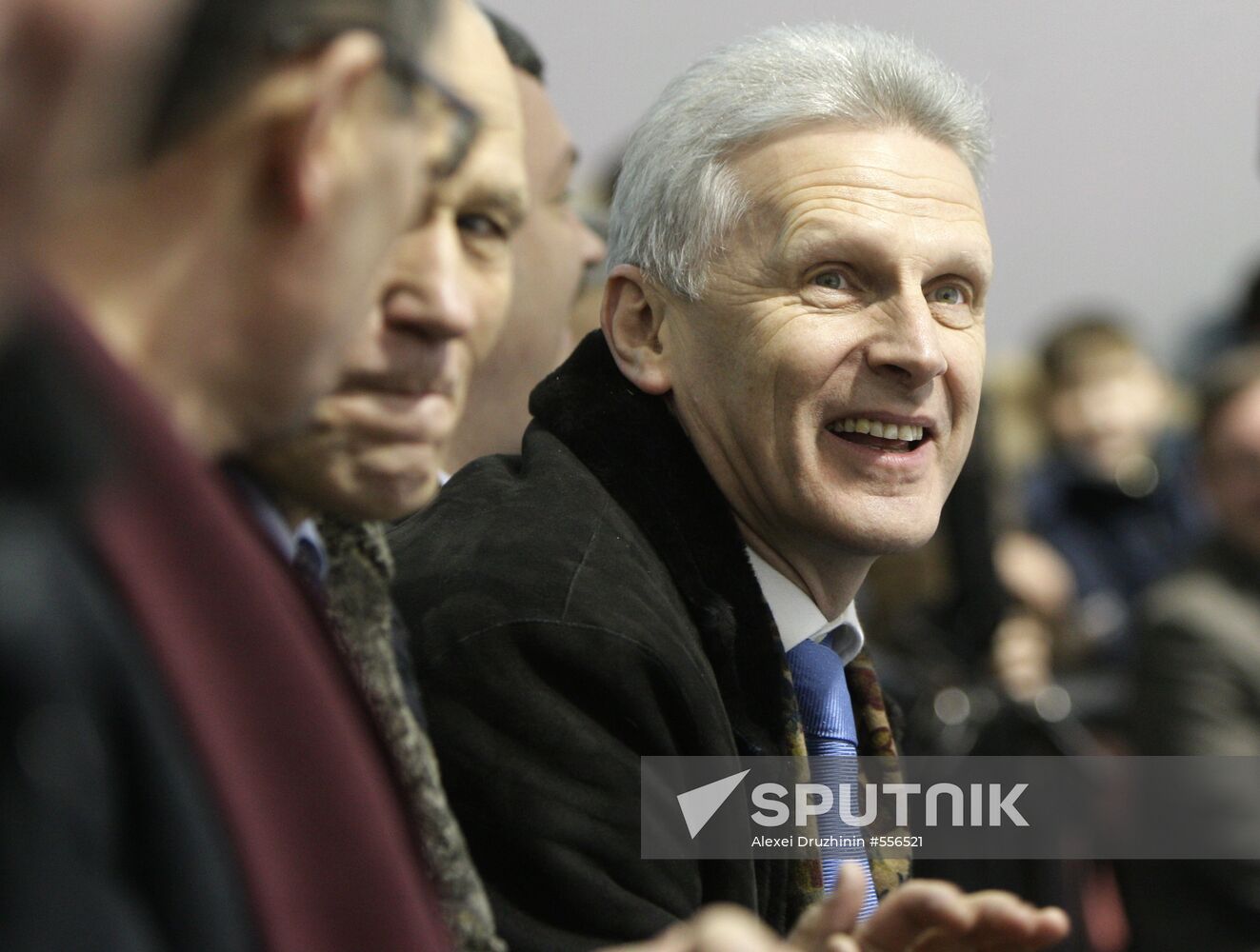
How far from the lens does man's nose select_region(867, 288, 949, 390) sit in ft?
8.08

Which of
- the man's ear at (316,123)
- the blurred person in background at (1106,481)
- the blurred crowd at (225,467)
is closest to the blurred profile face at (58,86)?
the blurred crowd at (225,467)

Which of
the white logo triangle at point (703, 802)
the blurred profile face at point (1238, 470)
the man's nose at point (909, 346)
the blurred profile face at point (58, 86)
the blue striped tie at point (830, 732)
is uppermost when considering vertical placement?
the blurred profile face at point (58, 86)

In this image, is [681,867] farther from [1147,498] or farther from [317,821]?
[1147,498]

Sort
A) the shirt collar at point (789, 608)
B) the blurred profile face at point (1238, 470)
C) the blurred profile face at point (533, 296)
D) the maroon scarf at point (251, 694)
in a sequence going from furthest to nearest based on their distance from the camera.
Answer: the blurred profile face at point (1238, 470), the blurred profile face at point (533, 296), the shirt collar at point (789, 608), the maroon scarf at point (251, 694)

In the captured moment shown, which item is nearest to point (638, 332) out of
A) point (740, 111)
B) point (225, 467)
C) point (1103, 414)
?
point (740, 111)

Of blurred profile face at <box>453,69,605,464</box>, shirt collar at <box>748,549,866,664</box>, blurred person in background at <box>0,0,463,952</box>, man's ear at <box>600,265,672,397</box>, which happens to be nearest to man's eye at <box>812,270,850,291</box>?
man's ear at <box>600,265,672,397</box>

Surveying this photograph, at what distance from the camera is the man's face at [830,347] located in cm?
246

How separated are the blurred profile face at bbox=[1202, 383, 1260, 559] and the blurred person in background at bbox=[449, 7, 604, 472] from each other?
4.91 ft

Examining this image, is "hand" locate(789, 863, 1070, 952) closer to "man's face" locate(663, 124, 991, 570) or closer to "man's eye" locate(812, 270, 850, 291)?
"man's face" locate(663, 124, 991, 570)

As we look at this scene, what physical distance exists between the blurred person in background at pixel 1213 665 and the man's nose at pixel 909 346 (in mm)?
1292

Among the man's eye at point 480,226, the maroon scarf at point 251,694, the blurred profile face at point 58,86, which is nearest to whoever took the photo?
the blurred profile face at point 58,86

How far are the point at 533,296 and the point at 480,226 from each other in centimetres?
99

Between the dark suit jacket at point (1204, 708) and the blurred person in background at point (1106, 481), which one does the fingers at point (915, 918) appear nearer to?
the dark suit jacket at point (1204, 708)

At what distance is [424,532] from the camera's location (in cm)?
233
